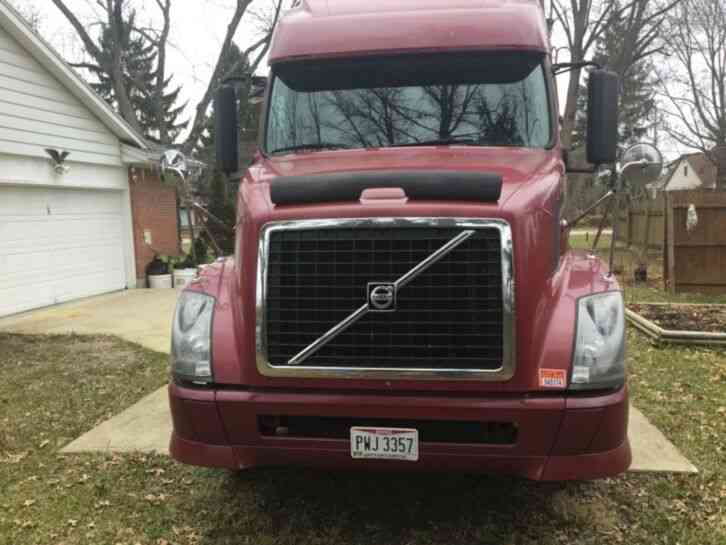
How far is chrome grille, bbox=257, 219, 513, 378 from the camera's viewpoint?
2848 millimetres

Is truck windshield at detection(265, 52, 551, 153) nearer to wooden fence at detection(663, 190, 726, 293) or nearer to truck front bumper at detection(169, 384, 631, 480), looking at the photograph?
truck front bumper at detection(169, 384, 631, 480)

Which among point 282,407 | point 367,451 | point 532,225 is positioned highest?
point 532,225

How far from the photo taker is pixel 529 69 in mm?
4066

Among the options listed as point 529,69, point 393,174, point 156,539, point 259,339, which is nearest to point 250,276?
point 259,339

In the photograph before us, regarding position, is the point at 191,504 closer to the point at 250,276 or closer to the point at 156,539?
the point at 156,539

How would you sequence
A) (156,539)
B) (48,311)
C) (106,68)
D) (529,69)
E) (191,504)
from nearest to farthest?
1. (156,539)
2. (191,504)
3. (529,69)
4. (48,311)
5. (106,68)

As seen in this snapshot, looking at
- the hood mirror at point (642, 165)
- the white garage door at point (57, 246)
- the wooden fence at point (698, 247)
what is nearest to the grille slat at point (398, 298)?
the hood mirror at point (642, 165)

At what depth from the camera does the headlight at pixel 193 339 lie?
3.05 meters

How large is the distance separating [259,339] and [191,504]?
1.43 metres

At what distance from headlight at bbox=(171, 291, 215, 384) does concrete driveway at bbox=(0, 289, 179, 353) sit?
4.70 m

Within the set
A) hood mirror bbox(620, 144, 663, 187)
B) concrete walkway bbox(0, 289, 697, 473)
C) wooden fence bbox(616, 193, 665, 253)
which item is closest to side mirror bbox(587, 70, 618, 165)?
hood mirror bbox(620, 144, 663, 187)

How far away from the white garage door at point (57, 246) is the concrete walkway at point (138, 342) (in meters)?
0.34

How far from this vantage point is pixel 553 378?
111 inches

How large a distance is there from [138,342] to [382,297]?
6.08 m
